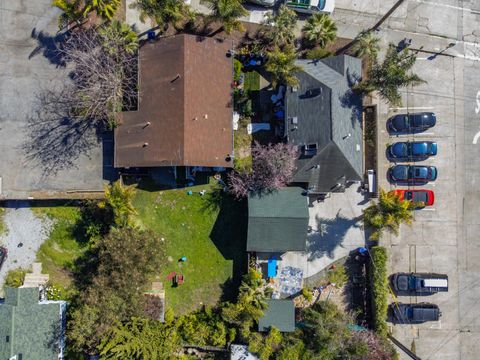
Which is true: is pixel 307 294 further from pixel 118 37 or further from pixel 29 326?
pixel 118 37

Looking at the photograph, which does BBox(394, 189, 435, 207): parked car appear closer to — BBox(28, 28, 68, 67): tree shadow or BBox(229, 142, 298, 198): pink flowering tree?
BBox(229, 142, 298, 198): pink flowering tree

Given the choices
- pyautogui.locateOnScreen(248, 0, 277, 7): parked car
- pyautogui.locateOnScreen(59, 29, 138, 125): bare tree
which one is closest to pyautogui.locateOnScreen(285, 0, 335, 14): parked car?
pyautogui.locateOnScreen(248, 0, 277, 7): parked car

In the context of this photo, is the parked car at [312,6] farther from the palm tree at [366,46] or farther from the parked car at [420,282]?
the parked car at [420,282]

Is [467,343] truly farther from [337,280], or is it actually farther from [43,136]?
[43,136]

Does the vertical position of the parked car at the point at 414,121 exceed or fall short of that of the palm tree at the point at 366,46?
it falls short

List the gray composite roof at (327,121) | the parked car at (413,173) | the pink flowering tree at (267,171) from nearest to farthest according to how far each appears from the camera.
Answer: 1. the gray composite roof at (327,121)
2. the pink flowering tree at (267,171)
3. the parked car at (413,173)

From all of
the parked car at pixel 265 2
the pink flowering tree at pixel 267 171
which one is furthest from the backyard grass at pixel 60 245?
the parked car at pixel 265 2
